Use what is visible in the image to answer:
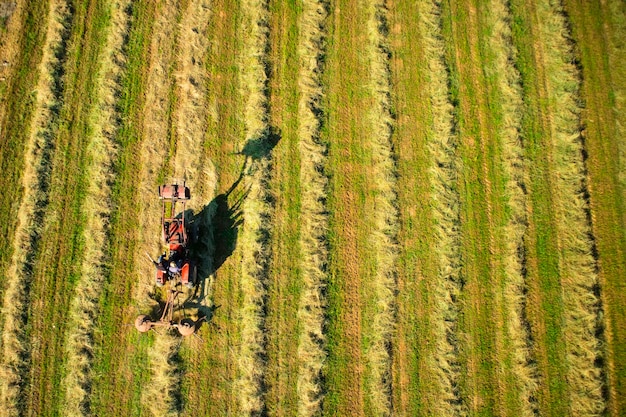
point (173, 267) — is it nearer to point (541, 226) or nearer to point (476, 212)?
point (476, 212)

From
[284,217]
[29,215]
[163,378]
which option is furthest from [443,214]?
[29,215]

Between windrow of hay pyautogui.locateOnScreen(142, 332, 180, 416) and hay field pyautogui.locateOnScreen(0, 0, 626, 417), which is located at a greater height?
hay field pyautogui.locateOnScreen(0, 0, 626, 417)

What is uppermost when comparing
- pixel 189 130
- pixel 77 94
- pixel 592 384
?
pixel 77 94

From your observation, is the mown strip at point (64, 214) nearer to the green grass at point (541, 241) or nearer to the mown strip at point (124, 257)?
the mown strip at point (124, 257)

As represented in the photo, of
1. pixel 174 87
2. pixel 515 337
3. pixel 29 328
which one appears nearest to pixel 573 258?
pixel 515 337

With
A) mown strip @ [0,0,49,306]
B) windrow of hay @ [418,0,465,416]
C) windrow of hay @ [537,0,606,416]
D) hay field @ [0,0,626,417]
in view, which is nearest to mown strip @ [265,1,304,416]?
hay field @ [0,0,626,417]

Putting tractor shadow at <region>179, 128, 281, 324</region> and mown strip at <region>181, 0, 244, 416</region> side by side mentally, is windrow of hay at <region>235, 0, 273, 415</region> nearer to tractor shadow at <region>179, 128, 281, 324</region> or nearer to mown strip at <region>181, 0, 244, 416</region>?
tractor shadow at <region>179, 128, 281, 324</region>

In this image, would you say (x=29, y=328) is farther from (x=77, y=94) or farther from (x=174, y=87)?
(x=174, y=87)
